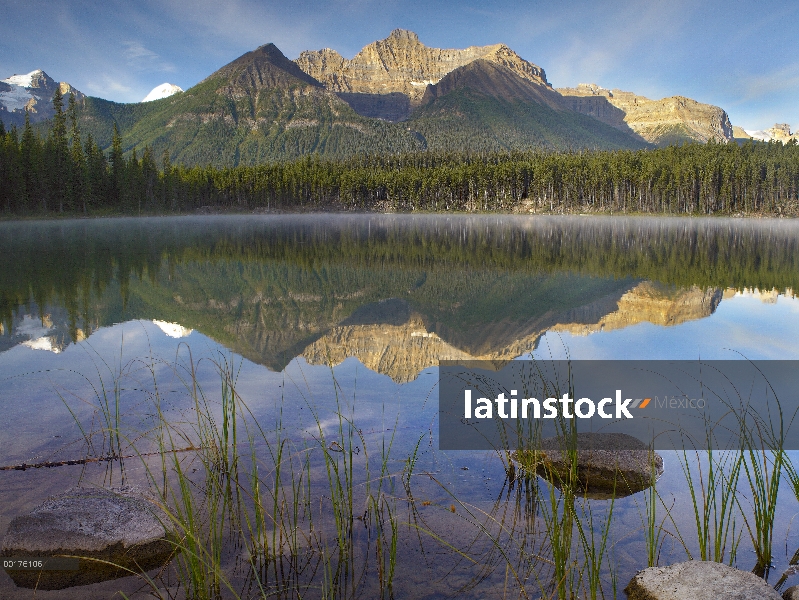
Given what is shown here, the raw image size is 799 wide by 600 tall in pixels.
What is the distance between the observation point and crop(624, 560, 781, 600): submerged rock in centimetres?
427

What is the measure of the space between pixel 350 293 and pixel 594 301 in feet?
27.8

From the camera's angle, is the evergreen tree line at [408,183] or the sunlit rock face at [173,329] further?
the evergreen tree line at [408,183]

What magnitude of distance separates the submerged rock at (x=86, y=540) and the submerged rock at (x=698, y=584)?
3795 millimetres

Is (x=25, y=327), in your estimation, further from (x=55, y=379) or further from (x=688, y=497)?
(x=688, y=497)

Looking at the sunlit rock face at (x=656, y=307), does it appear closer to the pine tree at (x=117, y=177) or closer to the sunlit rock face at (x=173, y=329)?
the sunlit rock face at (x=173, y=329)

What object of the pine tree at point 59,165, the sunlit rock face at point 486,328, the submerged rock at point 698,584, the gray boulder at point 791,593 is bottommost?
the gray boulder at point 791,593

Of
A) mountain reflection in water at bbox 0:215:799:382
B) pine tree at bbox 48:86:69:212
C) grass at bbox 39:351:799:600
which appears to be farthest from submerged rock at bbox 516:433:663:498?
pine tree at bbox 48:86:69:212

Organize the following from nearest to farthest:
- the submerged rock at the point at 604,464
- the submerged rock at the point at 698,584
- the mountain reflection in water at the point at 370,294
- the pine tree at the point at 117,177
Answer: the submerged rock at the point at 698,584
the submerged rock at the point at 604,464
the mountain reflection in water at the point at 370,294
the pine tree at the point at 117,177

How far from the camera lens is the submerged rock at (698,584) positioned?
4273 mm

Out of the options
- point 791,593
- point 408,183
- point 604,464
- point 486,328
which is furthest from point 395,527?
point 408,183

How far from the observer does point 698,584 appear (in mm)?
4375

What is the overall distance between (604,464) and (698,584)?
8.22 ft

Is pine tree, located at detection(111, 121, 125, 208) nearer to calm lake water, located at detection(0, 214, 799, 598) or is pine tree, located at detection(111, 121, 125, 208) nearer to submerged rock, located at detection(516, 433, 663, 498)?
calm lake water, located at detection(0, 214, 799, 598)

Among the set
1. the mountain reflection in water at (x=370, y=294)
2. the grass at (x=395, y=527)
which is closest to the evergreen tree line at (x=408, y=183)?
the mountain reflection in water at (x=370, y=294)
